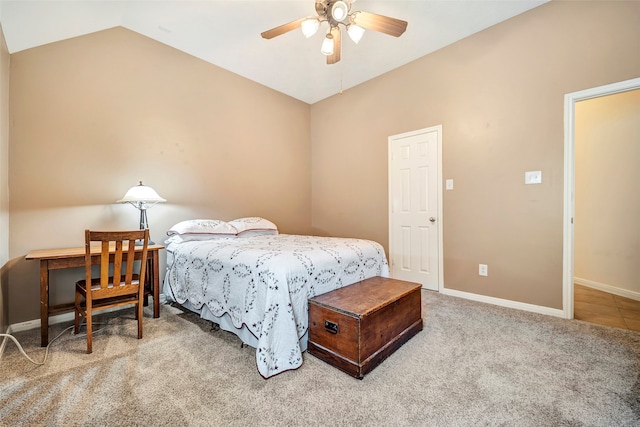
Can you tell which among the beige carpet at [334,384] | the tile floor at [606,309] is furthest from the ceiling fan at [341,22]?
the tile floor at [606,309]

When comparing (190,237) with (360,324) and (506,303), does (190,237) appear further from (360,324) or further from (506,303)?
(506,303)

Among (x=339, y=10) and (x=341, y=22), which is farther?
(x=341, y=22)

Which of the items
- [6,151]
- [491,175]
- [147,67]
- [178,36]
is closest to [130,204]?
[6,151]

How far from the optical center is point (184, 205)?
3270 millimetres

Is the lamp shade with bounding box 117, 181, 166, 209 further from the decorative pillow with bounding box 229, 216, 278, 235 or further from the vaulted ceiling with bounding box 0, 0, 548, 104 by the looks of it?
the vaulted ceiling with bounding box 0, 0, 548, 104

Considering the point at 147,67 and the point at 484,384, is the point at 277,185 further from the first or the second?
the point at 484,384

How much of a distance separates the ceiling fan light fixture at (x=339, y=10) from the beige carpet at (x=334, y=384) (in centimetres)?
257

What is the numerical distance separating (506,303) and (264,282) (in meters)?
2.60

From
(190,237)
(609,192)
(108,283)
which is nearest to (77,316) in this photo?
(108,283)

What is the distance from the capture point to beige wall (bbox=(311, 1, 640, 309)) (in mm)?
2361

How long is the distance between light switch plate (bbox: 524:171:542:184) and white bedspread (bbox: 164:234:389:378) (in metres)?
1.67

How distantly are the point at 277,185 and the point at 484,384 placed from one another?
3553mm

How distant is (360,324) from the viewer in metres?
1.57

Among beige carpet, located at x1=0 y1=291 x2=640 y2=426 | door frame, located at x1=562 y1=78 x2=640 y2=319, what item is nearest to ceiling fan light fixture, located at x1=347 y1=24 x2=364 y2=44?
door frame, located at x1=562 y1=78 x2=640 y2=319
